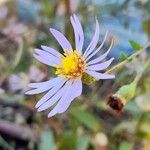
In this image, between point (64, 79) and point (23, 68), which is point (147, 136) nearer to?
point (23, 68)

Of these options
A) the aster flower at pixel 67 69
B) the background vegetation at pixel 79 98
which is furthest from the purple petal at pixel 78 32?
the background vegetation at pixel 79 98

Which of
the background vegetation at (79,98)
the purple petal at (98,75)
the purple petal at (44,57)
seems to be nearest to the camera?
the purple petal at (98,75)

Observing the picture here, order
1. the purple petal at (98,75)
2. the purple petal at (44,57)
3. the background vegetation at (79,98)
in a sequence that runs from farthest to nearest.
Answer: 1. the background vegetation at (79,98)
2. the purple petal at (44,57)
3. the purple petal at (98,75)

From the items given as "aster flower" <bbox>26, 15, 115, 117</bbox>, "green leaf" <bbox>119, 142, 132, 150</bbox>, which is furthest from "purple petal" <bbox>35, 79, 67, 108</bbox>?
"green leaf" <bbox>119, 142, 132, 150</bbox>

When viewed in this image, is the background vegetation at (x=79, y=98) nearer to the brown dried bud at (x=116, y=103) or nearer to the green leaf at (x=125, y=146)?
the green leaf at (x=125, y=146)

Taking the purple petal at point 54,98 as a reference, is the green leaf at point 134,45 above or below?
above

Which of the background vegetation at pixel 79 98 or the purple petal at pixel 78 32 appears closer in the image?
the purple petal at pixel 78 32

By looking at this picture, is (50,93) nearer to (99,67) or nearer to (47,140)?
(99,67)

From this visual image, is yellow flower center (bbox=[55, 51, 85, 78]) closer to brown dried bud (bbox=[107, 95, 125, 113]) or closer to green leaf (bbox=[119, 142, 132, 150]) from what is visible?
brown dried bud (bbox=[107, 95, 125, 113])

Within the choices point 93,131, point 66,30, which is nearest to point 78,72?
point 66,30
